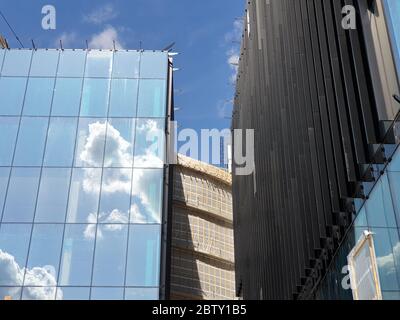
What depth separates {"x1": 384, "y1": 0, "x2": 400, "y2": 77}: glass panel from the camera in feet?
Answer: 46.5

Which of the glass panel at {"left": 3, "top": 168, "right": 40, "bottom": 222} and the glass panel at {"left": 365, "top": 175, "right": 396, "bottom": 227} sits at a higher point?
the glass panel at {"left": 3, "top": 168, "right": 40, "bottom": 222}

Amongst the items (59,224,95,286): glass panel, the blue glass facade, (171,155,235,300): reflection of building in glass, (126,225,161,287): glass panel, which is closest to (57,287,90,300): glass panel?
(59,224,95,286): glass panel

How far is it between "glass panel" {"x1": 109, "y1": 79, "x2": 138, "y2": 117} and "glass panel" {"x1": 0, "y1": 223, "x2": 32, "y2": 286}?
7394 millimetres

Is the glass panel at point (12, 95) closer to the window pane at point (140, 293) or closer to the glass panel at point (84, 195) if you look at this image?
the glass panel at point (84, 195)

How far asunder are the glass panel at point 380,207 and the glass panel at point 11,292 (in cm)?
1569

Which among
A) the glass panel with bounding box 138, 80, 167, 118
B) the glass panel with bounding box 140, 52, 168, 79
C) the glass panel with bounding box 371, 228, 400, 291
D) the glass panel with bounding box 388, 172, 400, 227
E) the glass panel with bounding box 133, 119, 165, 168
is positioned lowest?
the glass panel with bounding box 371, 228, 400, 291

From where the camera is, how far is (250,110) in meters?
37.5

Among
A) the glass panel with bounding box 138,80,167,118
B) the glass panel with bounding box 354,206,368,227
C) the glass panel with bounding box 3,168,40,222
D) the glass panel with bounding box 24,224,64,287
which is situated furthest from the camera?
the glass panel with bounding box 138,80,167,118

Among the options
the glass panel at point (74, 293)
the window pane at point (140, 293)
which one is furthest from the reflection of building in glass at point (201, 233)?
the glass panel at point (74, 293)

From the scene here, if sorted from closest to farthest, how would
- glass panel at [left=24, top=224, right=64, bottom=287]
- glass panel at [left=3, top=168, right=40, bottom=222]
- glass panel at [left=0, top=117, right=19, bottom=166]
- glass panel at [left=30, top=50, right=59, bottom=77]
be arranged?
glass panel at [left=24, top=224, right=64, bottom=287]
glass panel at [left=3, top=168, right=40, bottom=222]
glass panel at [left=0, top=117, right=19, bottom=166]
glass panel at [left=30, top=50, right=59, bottom=77]

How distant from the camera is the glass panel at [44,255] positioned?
25.6m

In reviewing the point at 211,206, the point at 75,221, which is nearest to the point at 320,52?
the point at 75,221

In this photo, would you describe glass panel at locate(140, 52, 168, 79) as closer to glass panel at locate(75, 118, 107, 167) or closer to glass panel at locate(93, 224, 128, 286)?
glass panel at locate(75, 118, 107, 167)
